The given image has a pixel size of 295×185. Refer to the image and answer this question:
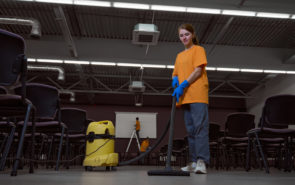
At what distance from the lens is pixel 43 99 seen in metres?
3.19

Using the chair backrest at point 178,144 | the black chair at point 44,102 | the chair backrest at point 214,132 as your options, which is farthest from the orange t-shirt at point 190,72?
the chair backrest at point 178,144

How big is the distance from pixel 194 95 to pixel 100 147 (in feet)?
3.98

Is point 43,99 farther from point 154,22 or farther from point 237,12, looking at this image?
point 154,22

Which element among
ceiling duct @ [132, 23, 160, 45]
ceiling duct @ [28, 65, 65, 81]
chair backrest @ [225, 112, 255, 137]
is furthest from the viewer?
ceiling duct @ [28, 65, 65, 81]

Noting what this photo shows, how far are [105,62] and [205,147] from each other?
6.11 m

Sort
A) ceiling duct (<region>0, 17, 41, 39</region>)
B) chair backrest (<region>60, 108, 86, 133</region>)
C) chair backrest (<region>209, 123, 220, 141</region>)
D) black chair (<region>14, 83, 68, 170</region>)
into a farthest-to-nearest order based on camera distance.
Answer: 1. ceiling duct (<region>0, 17, 41, 39</region>)
2. chair backrest (<region>209, 123, 220, 141</region>)
3. chair backrest (<region>60, 108, 86, 133</region>)
4. black chair (<region>14, 83, 68, 170</region>)

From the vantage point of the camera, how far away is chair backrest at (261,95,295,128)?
335cm

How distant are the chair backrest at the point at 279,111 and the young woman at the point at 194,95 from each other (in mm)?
1195

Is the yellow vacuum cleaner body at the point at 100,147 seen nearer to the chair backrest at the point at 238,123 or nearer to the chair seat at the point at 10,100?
the chair seat at the point at 10,100

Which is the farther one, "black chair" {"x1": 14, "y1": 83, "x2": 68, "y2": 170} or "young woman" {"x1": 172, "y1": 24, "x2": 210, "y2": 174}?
"black chair" {"x1": 14, "y1": 83, "x2": 68, "y2": 170}

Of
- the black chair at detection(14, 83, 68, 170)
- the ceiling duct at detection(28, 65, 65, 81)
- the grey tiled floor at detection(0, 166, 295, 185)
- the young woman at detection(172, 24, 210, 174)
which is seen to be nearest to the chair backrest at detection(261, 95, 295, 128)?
the young woman at detection(172, 24, 210, 174)

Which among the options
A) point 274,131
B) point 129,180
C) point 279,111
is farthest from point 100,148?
point 279,111

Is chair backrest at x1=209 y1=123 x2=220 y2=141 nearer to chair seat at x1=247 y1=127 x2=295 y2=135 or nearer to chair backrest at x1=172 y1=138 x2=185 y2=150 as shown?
chair seat at x1=247 y1=127 x2=295 y2=135

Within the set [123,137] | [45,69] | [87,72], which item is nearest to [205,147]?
[45,69]
